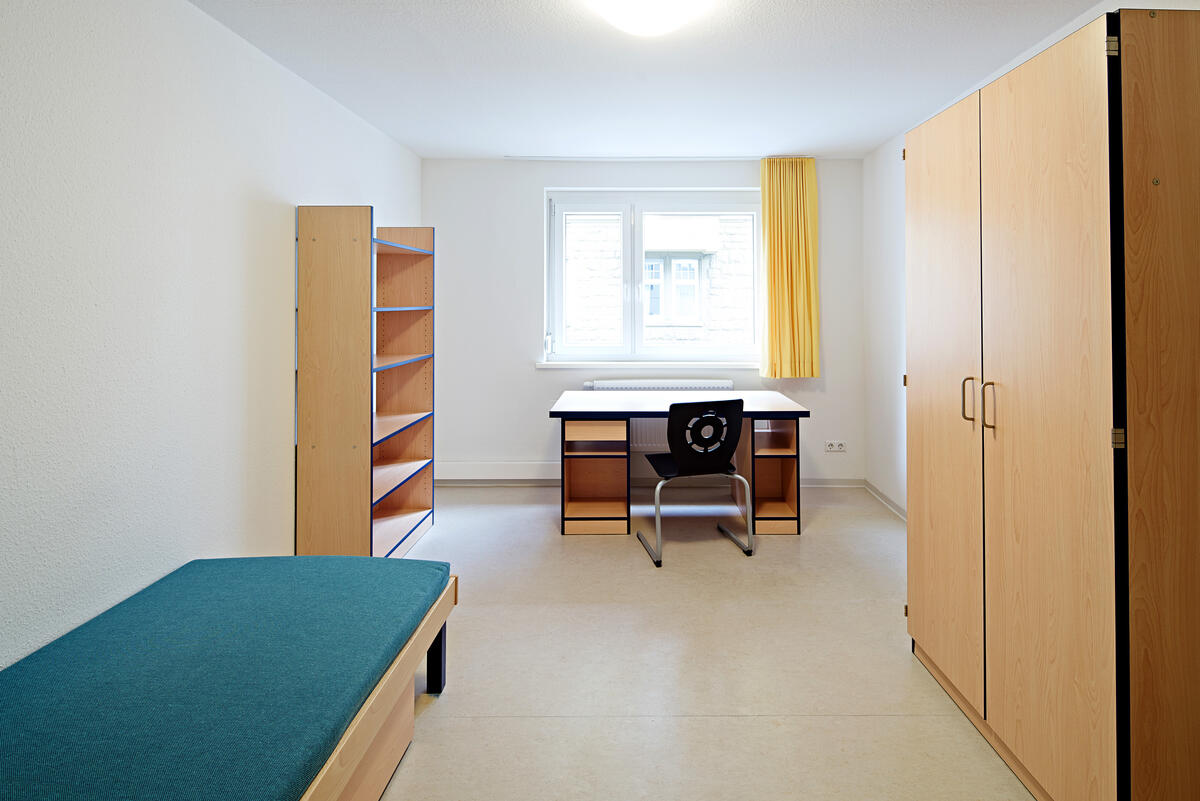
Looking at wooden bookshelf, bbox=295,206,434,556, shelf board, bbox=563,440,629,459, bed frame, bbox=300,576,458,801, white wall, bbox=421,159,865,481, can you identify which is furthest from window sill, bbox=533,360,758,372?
bed frame, bbox=300,576,458,801

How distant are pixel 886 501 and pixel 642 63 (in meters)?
3.29

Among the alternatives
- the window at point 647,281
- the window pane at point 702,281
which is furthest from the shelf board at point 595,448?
the window pane at point 702,281

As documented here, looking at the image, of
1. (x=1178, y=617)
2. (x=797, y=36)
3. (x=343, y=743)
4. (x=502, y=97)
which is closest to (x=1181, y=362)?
(x=1178, y=617)

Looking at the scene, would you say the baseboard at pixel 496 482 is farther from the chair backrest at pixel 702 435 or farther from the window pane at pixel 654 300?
the chair backrest at pixel 702 435

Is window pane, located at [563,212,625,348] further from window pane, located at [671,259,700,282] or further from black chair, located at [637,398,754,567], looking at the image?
black chair, located at [637,398,754,567]

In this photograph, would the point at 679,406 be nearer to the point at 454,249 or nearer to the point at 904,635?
the point at 904,635

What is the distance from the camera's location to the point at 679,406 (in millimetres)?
3609

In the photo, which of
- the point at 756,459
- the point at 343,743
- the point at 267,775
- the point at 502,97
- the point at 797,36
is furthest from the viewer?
the point at 756,459

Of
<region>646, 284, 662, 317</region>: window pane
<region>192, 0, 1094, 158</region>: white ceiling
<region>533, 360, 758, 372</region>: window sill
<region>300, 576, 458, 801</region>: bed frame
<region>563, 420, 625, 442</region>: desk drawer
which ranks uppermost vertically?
<region>192, 0, 1094, 158</region>: white ceiling

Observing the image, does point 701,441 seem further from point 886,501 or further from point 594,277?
point 594,277

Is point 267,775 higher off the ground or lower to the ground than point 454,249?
lower

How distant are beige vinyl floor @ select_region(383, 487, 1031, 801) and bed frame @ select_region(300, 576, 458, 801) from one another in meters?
0.09

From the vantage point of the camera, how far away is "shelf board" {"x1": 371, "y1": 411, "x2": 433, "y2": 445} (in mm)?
3515

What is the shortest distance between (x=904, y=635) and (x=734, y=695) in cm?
88
